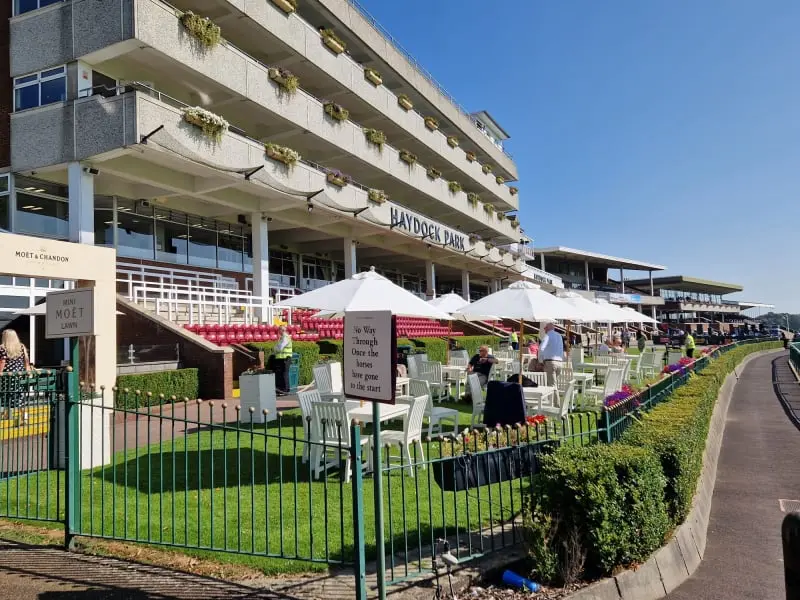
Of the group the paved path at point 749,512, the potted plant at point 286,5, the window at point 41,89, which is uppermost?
the potted plant at point 286,5

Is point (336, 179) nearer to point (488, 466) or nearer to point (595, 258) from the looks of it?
point (488, 466)

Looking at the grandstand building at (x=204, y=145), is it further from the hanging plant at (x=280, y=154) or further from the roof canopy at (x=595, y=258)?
the roof canopy at (x=595, y=258)

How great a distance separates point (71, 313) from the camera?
5902 millimetres

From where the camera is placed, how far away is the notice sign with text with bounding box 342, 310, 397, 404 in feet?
11.6

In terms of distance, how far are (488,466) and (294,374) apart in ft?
32.9

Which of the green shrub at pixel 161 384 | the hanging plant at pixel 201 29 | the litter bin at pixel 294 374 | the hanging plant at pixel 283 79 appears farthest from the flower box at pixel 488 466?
the hanging plant at pixel 283 79

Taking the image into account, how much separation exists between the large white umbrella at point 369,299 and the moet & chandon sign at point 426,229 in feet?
59.1

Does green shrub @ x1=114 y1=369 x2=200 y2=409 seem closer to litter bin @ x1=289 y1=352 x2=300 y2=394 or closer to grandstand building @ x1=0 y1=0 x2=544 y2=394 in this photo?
grandstand building @ x1=0 y1=0 x2=544 y2=394

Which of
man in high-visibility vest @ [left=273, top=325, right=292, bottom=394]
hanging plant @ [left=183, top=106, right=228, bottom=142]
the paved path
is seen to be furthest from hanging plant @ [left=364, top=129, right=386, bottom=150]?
the paved path

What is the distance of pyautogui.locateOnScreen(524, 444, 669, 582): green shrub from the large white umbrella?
138 inches

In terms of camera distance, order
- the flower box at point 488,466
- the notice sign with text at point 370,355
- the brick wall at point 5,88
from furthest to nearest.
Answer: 1. the brick wall at point 5,88
2. the flower box at point 488,466
3. the notice sign with text at point 370,355

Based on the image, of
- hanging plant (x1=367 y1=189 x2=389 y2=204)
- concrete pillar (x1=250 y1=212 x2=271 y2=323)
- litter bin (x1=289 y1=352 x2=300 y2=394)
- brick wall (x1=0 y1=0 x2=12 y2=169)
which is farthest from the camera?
hanging plant (x1=367 y1=189 x2=389 y2=204)

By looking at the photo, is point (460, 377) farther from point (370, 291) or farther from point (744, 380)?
point (744, 380)

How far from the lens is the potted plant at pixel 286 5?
19.7 meters
